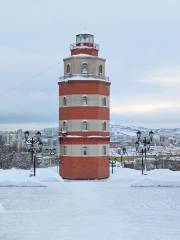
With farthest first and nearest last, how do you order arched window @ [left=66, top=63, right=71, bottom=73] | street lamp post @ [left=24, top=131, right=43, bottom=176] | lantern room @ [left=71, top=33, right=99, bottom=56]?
arched window @ [left=66, top=63, right=71, bottom=73]
lantern room @ [left=71, top=33, right=99, bottom=56]
street lamp post @ [left=24, top=131, right=43, bottom=176]

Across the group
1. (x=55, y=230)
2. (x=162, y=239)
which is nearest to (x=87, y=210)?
(x=55, y=230)

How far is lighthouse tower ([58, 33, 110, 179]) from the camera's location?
136ft

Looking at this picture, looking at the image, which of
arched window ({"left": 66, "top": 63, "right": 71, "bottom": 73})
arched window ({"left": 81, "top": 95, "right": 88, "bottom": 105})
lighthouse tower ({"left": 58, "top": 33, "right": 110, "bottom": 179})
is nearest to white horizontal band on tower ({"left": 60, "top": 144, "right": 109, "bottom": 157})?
lighthouse tower ({"left": 58, "top": 33, "right": 110, "bottom": 179})

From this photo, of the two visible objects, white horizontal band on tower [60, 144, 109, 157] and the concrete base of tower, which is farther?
the concrete base of tower

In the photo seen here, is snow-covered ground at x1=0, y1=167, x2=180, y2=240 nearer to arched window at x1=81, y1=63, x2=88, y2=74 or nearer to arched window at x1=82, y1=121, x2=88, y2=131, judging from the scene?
arched window at x1=82, y1=121, x2=88, y2=131

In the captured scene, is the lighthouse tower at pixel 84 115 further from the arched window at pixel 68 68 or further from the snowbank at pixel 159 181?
the snowbank at pixel 159 181

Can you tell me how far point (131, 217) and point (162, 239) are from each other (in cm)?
427

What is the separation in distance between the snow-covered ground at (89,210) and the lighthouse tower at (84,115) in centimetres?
688

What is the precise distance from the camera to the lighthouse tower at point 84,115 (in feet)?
136

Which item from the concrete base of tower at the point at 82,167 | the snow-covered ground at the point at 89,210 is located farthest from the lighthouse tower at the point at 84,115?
the snow-covered ground at the point at 89,210

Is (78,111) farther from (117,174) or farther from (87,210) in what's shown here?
(87,210)

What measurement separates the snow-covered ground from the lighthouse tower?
271 inches

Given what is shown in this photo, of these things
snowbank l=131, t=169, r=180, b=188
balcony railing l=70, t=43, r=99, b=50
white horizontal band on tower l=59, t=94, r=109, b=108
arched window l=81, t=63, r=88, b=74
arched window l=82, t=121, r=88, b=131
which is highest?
balcony railing l=70, t=43, r=99, b=50

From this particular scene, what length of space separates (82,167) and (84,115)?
448cm
